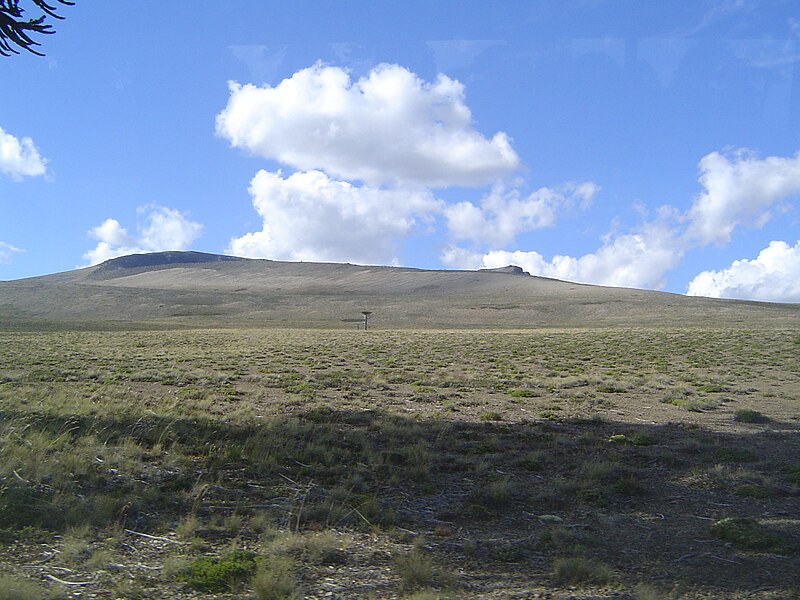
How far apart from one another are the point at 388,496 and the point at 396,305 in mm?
112073

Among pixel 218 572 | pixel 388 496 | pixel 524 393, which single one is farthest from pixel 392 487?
pixel 524 393

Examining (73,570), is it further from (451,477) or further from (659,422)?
(659,422)

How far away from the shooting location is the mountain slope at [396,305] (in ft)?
306

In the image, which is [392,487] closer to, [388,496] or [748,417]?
[388,496]

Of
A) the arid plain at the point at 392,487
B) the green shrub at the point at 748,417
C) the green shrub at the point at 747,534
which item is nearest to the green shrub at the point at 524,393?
the arid plain at the point at 392,487

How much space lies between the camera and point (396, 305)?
120125 millimetres

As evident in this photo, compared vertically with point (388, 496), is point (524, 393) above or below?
above

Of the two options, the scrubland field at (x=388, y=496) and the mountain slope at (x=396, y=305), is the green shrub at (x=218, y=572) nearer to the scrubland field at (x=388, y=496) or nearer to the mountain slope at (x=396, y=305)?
the scrubland field at (x=388, y=496)

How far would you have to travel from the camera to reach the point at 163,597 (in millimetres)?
4980

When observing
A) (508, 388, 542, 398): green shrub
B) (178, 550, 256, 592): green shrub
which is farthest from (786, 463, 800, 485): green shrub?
(508, 388, 542, 398): green shrub

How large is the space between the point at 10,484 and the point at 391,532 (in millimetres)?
4192

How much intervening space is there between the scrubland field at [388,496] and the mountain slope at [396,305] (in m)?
70.1

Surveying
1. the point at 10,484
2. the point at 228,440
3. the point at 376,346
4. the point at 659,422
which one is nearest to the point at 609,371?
the point at 659,422

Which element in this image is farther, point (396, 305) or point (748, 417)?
point (396, 305)
